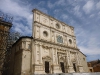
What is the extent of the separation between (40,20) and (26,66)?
29.3 feet

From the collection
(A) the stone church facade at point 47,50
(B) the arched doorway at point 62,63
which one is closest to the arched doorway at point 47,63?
(A) the stone church facade at point 47,50

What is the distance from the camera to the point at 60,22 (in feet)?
78.0

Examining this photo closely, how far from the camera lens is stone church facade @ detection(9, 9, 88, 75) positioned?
1562 centimetres

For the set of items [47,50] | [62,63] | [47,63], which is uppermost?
[47,50]

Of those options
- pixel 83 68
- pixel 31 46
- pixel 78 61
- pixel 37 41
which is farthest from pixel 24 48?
pixel 83 68

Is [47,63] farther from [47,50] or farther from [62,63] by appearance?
[62,63]

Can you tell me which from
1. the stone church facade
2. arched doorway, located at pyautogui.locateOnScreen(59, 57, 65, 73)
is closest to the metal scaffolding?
the stone church facade

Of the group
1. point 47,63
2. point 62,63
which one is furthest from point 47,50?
point 62,63

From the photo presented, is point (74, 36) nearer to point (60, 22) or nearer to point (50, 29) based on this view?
point (60, 22)

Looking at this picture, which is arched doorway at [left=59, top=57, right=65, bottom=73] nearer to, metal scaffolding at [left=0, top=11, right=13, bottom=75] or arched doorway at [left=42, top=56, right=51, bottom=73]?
arched doorway at [left=42, top=56, right=51, bottom=73]

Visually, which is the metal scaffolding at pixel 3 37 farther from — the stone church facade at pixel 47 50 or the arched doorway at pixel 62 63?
the arched doorway at pixel 62 63

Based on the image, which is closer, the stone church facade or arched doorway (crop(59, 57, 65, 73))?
the stone church facade

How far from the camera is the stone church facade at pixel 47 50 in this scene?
1562cm

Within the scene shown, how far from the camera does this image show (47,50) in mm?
18312
